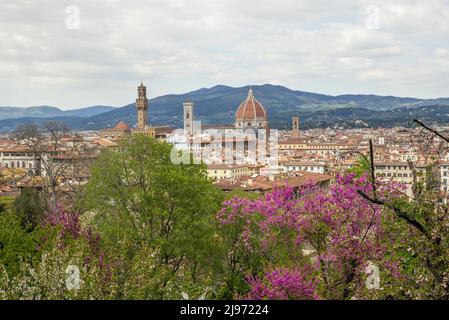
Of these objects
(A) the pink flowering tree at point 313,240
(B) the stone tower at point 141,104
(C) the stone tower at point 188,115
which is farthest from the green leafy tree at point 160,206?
(C) the stone tower at point 188,115

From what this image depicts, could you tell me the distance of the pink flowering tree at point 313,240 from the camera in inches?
404

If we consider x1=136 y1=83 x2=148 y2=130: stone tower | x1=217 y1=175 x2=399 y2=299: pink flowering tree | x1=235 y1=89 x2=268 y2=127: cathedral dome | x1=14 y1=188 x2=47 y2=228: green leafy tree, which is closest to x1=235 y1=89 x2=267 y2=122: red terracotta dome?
x1=235 y1=89 x2=268 y2=127: cathedral dome


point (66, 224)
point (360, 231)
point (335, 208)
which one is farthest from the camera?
point (66, 224)

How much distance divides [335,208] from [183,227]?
19.0 ft

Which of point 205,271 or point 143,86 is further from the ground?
point 143,86

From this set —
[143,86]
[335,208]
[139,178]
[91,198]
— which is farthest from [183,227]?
[143,86]

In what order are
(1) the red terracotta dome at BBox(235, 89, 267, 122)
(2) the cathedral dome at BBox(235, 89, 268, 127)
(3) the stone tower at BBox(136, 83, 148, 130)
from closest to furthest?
1. (3) the stone tower at BBox(136, 83, 148, 130)
2. (2) the cathedral dome at BBox(235, 89, 268, 127)
3. (1) the red terracotta dome at BBox(235, 89, 267, 122)

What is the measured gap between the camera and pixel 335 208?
1221 centimetres

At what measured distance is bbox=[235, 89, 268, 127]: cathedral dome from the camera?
128875 mm

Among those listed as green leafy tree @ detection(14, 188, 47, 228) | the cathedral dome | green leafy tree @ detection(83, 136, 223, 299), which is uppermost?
the cathedral dome

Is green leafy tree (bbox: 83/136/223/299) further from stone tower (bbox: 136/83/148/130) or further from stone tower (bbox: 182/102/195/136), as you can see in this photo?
stone tower (bbox: 182/102/195/136)

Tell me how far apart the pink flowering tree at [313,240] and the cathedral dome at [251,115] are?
368 feet

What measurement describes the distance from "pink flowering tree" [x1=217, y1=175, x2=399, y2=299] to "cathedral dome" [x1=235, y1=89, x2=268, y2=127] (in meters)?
112
